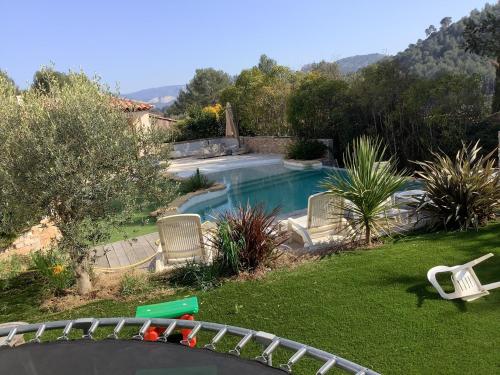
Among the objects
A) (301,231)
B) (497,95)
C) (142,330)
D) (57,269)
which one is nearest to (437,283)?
(301,231)

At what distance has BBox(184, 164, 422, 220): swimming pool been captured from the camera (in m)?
13.5

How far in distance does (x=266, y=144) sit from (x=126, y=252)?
17362mm

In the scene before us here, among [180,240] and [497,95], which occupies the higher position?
[497,95]

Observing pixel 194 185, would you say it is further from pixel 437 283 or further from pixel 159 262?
pixel 437 283

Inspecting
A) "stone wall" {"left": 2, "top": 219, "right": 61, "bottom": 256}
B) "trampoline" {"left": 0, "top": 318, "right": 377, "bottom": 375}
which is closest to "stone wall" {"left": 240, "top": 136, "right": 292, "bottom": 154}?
"stone wall" {"left": 2, "top": 219, "right": 61, "bottom": 256}

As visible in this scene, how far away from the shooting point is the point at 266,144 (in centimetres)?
2497

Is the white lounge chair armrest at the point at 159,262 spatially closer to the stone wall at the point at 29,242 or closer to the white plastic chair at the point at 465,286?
the stone wall at the point at 29,242

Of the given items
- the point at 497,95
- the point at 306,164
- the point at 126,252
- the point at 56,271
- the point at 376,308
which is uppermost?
the point at 497,95

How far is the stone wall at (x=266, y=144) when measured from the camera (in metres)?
23.3

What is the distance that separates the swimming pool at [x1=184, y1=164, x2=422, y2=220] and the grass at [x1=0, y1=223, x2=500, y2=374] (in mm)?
5941

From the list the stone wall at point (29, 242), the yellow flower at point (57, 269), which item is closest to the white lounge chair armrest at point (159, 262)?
the yellow flower at point (57, 269)

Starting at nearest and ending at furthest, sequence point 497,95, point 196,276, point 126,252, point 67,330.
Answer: point 67,330, point 196,276, point 126,252, point 497,95

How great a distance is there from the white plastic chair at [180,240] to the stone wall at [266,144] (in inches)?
630

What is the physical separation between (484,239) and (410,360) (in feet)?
10.3
